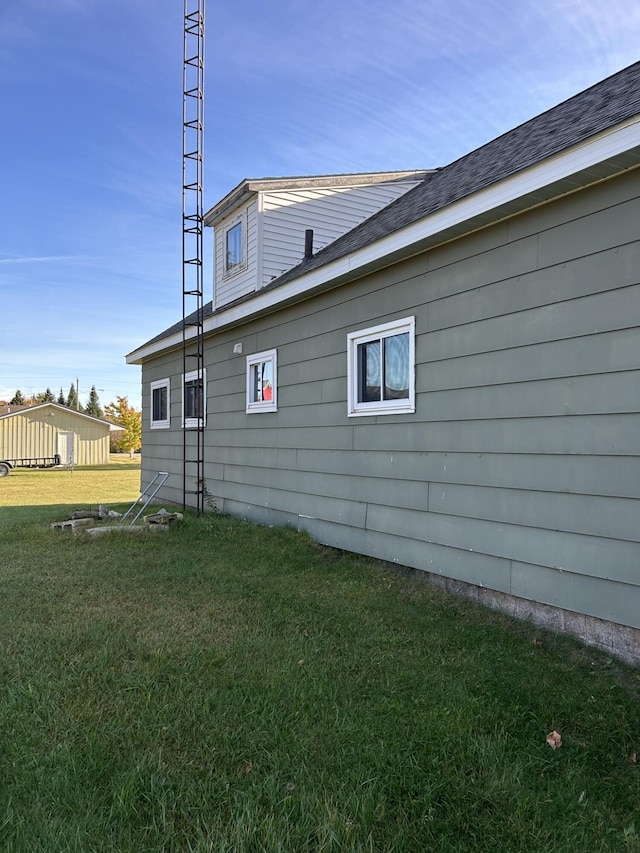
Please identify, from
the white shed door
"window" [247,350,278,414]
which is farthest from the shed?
"window" [247,350,278,414]

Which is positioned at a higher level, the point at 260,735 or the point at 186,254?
the point at 186,254

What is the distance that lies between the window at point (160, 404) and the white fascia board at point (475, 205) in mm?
4447

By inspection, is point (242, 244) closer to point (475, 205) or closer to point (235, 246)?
point (235, 246)

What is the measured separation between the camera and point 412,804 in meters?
2.09

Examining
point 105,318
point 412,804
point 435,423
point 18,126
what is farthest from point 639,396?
point 105,318

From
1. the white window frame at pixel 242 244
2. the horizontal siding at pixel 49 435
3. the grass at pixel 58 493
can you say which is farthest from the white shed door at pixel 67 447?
the white window frame at pixel 242 244

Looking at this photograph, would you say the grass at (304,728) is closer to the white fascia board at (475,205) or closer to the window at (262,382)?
the white fascia board at (475,205)

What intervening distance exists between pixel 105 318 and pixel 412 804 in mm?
42869

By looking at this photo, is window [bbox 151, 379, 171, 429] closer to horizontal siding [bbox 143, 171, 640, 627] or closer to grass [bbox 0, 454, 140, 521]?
grass [bbox 0, 454, 140, 521]

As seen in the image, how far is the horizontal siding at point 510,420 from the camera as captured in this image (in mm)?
3518

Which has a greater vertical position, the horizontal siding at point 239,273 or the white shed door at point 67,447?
the horizontal siding at point 239,273

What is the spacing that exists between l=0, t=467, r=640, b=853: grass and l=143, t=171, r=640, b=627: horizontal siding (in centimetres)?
53

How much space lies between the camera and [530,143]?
4832 millimetres

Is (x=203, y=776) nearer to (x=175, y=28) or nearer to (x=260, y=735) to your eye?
(x=260, y=735)
